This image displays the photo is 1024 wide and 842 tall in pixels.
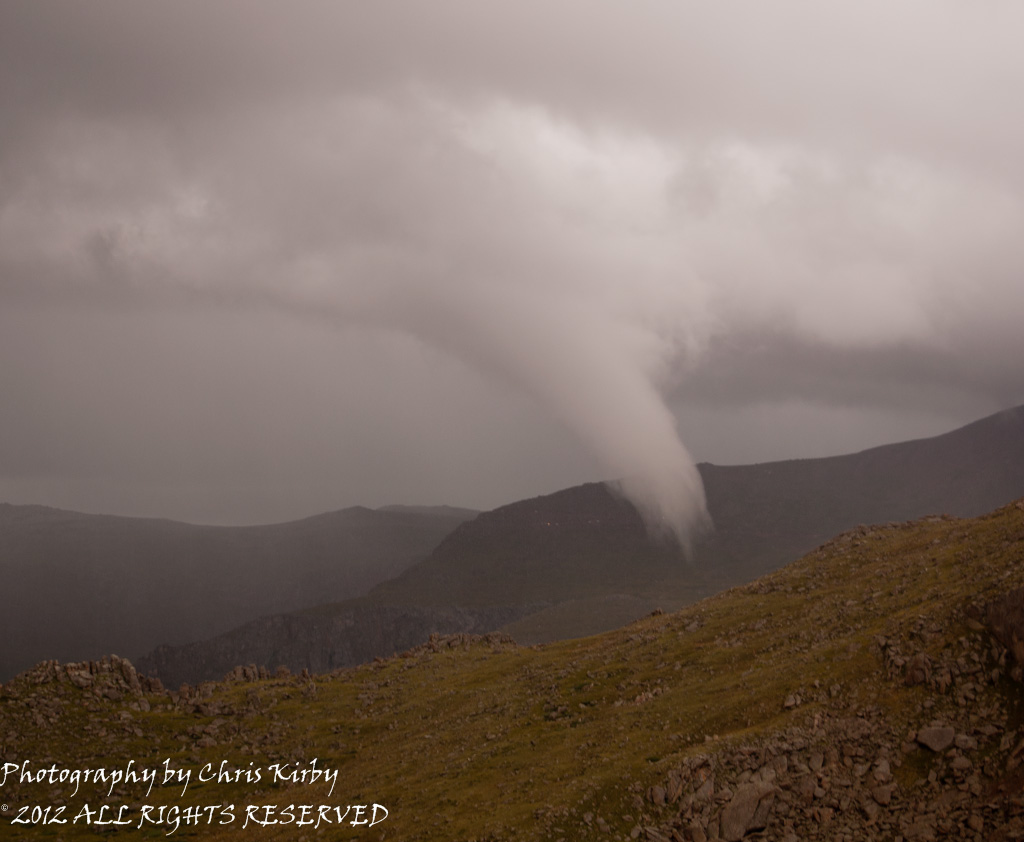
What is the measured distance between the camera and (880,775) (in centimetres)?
3716

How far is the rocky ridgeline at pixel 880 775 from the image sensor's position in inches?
1341

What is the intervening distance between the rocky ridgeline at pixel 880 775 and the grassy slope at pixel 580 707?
0.57m

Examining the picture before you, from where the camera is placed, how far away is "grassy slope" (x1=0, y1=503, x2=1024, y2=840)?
45562mm

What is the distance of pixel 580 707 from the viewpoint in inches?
2825

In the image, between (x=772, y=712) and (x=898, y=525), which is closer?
(x=772, y=712)

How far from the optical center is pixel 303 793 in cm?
→ 6506

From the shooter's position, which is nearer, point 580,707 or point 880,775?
point 880,775

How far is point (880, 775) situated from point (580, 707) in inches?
1487

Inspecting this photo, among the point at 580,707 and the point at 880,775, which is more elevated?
Result: the point at 580,707

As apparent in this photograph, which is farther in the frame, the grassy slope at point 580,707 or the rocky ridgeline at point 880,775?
the grassy slope at point 580,707

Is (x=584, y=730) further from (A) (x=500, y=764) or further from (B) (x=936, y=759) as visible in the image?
(B) (x=936, y=759)

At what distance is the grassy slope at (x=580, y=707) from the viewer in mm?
45562

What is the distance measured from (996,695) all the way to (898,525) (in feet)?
268

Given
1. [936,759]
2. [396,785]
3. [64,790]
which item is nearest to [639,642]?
[396,785]
